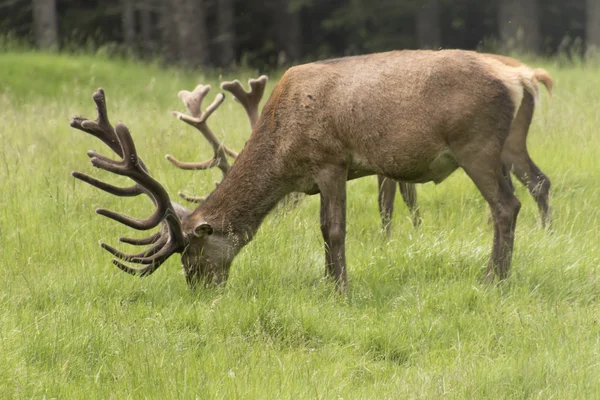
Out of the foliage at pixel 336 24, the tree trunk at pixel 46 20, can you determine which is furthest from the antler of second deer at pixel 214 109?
the foliage at pixel 336 24

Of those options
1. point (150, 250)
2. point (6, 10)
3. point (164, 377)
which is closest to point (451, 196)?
point (150, 250)

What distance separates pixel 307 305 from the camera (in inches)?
228

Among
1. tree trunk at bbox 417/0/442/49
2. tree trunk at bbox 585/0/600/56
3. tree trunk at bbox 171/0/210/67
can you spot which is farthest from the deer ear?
tree trunk at bbox 417/0/442/49

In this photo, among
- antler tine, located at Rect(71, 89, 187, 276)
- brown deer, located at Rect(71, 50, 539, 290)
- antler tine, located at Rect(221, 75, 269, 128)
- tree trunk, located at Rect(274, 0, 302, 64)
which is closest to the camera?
antler tine, located at Rect(71, 89, 187, 276)

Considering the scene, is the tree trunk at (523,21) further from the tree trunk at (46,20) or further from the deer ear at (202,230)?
the deer ear at (202,230)

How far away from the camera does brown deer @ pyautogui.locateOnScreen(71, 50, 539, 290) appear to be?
616cm

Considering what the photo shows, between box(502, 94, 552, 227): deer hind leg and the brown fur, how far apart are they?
3.91 feet

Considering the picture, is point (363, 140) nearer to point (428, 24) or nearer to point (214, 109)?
point (214, 109)

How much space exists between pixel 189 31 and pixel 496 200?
14791 mm

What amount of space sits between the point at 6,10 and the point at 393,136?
24.4 m

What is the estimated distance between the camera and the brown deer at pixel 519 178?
24.8 ft

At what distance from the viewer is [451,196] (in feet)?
27.4

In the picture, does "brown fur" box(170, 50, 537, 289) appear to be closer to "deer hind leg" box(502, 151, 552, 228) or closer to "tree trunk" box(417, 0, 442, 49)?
"deer hind leg" box(502, 151, 552, 228)

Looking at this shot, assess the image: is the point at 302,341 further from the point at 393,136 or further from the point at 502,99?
the point at 502,99
